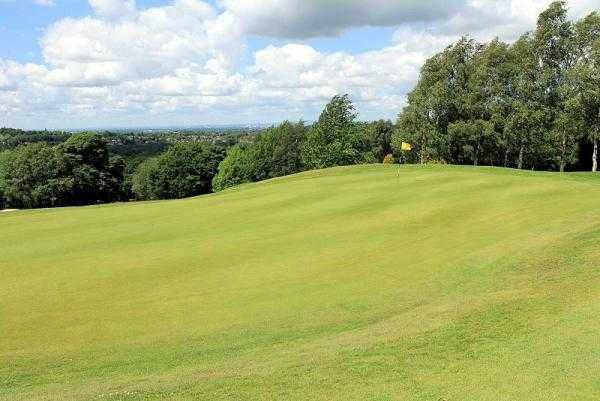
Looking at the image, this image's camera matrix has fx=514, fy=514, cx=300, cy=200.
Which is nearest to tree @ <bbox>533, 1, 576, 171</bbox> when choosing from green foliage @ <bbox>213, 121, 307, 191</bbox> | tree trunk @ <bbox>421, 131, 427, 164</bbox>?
tree trunk @ <bbox>421, 131, 427, 164</bbox>

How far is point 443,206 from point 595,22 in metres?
35.5

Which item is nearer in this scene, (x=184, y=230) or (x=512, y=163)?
(x=184, y=230)

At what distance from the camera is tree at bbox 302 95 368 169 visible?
76.1 meters

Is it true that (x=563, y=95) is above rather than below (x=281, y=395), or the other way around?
above

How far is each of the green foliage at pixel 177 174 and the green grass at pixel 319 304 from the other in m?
74.5

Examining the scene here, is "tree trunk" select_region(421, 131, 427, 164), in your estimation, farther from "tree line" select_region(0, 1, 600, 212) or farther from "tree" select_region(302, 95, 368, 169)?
"tree" select_region(302, 95, 368, 169)

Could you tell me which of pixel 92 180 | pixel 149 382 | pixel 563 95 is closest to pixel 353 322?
pixel 149 382

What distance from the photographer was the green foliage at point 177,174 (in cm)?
9525

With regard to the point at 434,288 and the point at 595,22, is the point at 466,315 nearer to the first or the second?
the point at 434,288

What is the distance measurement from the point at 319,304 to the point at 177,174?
87769 millimetres

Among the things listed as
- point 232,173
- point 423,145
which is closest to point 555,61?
point 423,145

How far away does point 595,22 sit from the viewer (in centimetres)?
4519

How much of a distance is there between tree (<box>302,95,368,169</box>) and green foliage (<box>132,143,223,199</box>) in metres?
29.5

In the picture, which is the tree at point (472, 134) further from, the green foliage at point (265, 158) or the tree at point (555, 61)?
the green foliage at point (265, 158)
